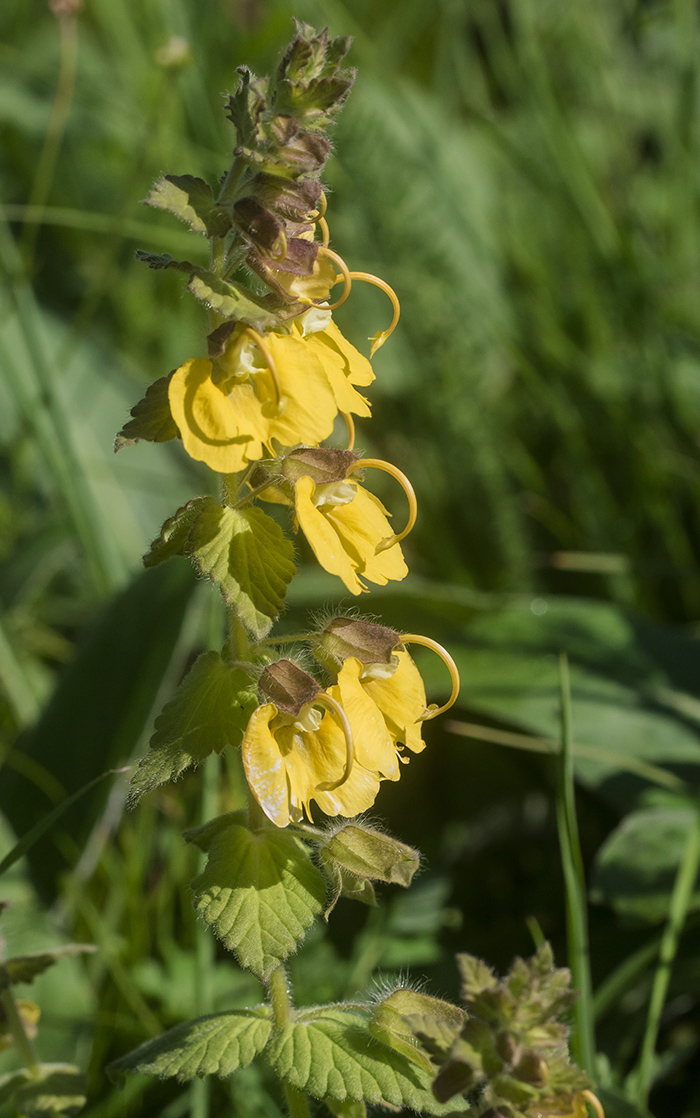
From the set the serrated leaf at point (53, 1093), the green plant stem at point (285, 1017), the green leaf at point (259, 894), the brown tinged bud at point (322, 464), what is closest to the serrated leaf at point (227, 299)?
the brown tinged bud at point (322, 464)

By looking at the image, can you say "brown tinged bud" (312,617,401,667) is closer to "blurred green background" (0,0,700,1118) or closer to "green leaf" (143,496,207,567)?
"green leaf" (143,496,207,567)

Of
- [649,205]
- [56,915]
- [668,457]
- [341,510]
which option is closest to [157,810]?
[56,915]

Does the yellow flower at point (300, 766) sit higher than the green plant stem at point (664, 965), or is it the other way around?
the yellow flower at point (300, 766)

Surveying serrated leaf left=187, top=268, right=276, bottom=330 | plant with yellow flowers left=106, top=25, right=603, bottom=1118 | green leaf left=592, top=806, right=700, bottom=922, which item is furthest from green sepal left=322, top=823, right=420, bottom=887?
green leaf left=592, top=806, right=700, bottom=922

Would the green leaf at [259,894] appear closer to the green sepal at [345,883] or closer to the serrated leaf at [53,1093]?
the green sepal at [345,883]

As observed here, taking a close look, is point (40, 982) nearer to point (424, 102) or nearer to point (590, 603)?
point (590, 603)

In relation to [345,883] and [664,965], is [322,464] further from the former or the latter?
[664,965]
